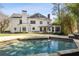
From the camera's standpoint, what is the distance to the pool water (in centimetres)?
249

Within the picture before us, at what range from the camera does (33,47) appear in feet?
8.20

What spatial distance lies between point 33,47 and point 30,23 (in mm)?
292

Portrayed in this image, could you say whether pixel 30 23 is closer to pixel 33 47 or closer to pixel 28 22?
pixel 28 22

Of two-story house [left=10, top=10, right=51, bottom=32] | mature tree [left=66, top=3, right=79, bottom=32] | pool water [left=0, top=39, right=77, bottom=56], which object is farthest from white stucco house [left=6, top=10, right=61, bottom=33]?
mature tree [left=66, top=3, right=79, bottom=32]

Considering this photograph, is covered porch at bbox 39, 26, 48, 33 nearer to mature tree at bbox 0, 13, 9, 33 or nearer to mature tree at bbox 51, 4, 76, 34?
mature tree at bbox 51, 4, 76, 34

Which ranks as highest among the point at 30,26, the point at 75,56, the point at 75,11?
the point at 75,11

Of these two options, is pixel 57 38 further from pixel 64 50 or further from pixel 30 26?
pixel 30 26

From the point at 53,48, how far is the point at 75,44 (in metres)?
0.27

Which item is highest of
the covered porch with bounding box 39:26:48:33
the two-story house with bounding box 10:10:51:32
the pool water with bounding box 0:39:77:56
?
the two-story house with bounding box 10:10:51:32

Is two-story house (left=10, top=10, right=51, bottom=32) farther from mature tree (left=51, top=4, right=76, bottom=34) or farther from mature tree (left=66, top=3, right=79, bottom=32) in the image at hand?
mature tree (left=66, top=3, right=79, bottom=32)

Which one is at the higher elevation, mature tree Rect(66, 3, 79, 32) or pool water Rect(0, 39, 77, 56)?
mature tree Rect(66, 3, 79, 32)

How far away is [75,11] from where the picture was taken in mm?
2535

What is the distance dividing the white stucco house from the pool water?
15cm

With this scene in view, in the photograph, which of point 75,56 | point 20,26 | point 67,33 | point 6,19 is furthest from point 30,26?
point 75,56
